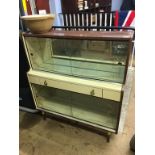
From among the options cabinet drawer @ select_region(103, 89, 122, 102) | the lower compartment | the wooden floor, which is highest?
cabinet drawer @ select_region(103, 89, 122, 102)

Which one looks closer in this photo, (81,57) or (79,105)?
(81,57)

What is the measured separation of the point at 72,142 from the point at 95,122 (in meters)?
0.28

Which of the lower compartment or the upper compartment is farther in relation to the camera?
the lower compartment

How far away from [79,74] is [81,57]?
182 mm

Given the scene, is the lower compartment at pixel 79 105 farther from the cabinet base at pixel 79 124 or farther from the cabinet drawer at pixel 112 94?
the cabinet drawer at pixel 112 94

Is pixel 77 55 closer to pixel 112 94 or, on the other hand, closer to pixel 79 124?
pixel 112 94

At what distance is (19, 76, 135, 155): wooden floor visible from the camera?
4.60 ft

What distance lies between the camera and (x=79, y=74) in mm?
1359

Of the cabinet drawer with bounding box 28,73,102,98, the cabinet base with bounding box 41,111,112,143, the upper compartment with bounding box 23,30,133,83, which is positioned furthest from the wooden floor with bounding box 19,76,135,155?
the upper compartment with bounding box 23,30,133,83

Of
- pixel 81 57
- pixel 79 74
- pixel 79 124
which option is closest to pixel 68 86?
pixel 79 74

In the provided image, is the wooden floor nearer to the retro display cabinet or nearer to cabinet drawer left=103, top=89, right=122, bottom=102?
the retro display cabinet

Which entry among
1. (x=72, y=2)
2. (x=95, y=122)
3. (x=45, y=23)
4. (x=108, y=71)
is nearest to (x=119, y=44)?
(x=108, y=71)

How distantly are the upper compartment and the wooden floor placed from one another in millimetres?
596

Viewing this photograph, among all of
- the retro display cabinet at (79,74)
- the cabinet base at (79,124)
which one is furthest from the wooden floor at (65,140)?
the retro display cabinet at (79,74)
